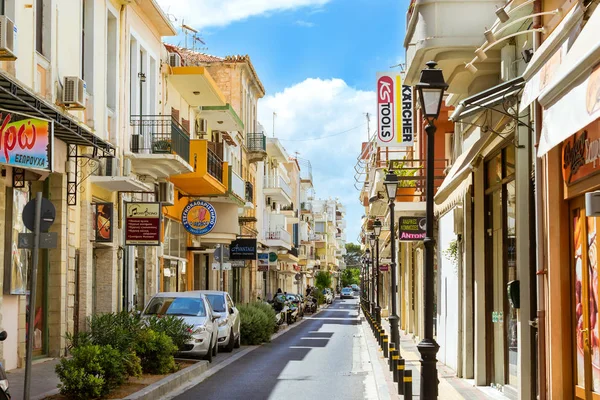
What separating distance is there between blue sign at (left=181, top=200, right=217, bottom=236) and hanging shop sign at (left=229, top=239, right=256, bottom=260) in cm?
964

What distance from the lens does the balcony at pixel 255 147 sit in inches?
2203

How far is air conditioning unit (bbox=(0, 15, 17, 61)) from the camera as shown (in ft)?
47.1

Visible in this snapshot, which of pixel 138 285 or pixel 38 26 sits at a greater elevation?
pixel 38 26

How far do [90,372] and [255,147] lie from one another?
4388 cm

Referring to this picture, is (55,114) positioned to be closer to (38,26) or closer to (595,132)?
(38,26)

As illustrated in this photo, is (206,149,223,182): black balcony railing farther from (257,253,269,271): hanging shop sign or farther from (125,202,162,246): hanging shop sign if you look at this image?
(257,253,269,271): hanging shop sign

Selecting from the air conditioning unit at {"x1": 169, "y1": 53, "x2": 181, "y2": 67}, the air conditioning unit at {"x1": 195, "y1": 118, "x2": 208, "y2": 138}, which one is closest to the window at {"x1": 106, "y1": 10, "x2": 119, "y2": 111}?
the air conditioning unit at {"x1": 169, "y1": 53, "x2": 181, "y2": 67}

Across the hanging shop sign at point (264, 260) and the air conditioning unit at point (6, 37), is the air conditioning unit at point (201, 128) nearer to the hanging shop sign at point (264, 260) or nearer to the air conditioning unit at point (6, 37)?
the hanging shop sign at point (264, 260)

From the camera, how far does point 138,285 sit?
28.7m

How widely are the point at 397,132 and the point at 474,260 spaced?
14.3m

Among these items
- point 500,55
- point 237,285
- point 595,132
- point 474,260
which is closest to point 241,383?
point 474,260

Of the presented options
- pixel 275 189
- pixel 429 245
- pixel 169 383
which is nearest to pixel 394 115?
pixel 169 383

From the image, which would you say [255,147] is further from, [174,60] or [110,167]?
[110,167]

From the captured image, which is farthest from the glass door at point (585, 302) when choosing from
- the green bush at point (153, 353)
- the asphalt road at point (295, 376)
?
the green bush at point (153, 353)
